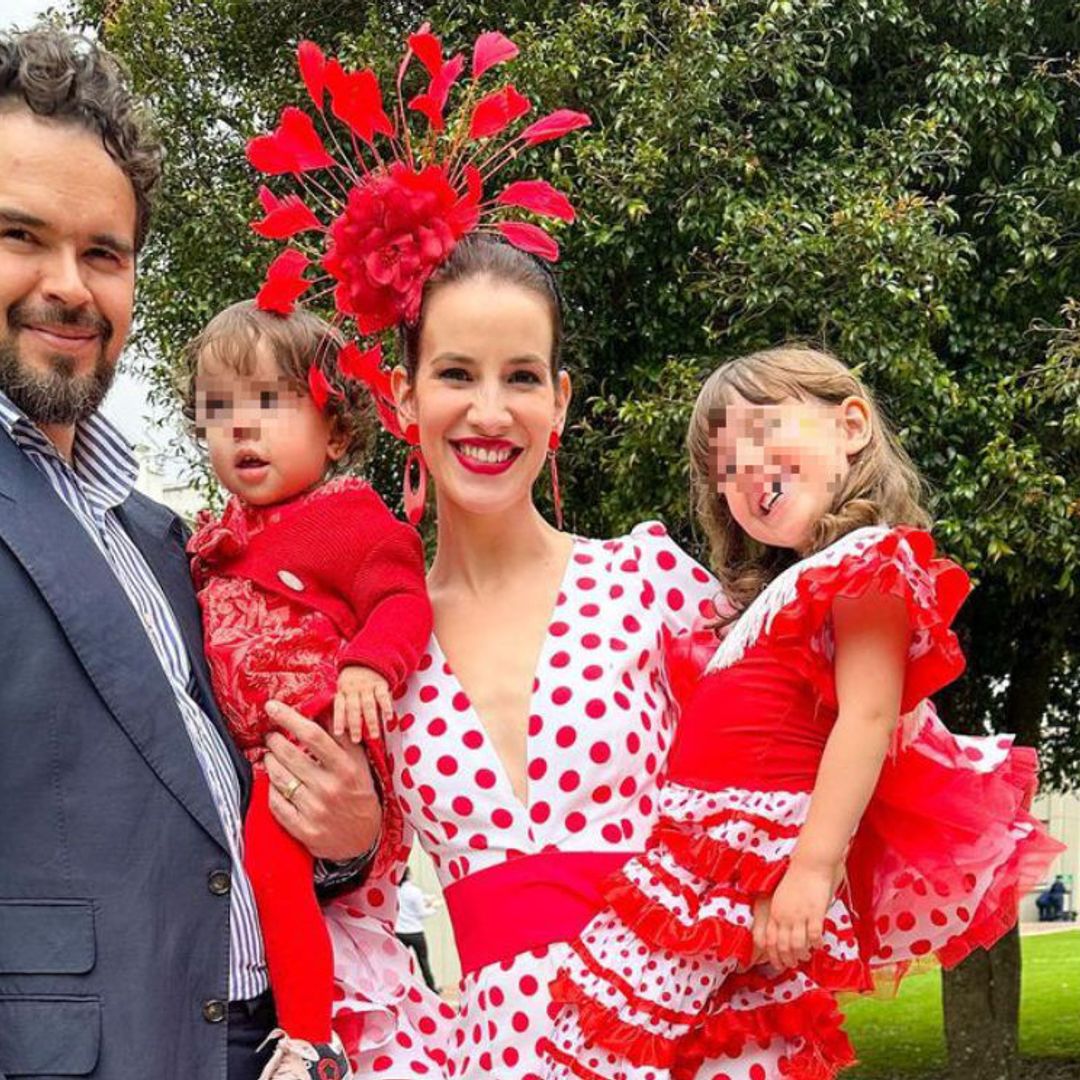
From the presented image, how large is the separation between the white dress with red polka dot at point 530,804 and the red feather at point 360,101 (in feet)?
3.18

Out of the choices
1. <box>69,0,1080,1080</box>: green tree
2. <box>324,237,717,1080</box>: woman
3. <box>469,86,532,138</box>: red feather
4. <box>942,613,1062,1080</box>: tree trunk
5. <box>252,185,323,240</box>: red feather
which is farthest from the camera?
<box>942,613,1062,1080</box>: tree trunk

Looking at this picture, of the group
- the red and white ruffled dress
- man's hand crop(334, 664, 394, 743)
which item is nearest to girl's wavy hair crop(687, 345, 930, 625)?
the red and white ruffled dress

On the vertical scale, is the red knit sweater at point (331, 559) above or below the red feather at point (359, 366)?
below

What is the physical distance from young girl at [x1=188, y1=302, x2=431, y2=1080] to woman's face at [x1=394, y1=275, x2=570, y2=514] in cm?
21

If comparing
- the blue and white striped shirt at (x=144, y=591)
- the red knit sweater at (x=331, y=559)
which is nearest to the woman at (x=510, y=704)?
the red knit sweater at (x=331, y=559)

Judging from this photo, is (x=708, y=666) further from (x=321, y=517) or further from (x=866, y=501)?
(x=321, y=517)

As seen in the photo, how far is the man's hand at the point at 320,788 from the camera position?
8.05 ft

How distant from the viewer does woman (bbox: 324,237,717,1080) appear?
250 cm

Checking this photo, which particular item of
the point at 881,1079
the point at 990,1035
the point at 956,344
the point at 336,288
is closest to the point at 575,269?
the point at 956,344

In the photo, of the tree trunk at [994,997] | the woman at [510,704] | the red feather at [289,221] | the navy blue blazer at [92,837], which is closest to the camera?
the navy blue blazer at [92,837]

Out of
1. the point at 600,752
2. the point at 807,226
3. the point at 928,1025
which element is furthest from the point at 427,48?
the point at 928,1025

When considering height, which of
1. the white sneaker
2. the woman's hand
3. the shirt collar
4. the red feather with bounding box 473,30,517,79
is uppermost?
the red feather with bounding box 473,30,517,79

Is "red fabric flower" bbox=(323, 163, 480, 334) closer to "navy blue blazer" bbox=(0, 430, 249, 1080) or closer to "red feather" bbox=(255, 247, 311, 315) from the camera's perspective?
"red feather" bbox=(255, 247, 311, 315)

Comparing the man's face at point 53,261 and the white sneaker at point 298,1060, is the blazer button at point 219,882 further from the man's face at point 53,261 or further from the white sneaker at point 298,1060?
the man's face at point 53,261
